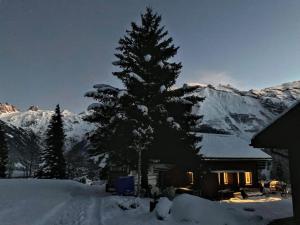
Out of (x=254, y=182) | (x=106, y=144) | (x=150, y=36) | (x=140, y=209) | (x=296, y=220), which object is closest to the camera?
(x=296, y=220)

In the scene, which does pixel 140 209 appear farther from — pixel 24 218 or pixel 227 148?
pixel 227 148

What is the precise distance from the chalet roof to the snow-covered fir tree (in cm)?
1175

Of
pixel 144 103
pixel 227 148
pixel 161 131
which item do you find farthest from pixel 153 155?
pixel 227 148

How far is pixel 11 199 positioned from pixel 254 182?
26.5 meters

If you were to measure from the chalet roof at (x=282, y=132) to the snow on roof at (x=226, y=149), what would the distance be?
21.5m

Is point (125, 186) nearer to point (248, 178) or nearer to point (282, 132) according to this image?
point (282, 132)

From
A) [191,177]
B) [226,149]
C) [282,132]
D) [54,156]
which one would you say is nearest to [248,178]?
[226,149]

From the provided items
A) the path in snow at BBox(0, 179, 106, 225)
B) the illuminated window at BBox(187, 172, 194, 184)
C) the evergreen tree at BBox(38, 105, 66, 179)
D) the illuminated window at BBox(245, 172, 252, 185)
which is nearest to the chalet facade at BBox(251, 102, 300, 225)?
the path in snow at BBox(0, 179, 106, 225)

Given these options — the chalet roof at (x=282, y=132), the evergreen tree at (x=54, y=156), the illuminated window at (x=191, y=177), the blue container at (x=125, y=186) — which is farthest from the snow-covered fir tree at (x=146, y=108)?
the evergreen tree at (x=54, y=156)

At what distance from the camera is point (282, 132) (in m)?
16.0

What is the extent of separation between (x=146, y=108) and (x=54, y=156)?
1535 inches

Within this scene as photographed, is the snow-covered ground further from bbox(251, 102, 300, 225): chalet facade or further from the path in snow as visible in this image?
bbox(251, 102, 300, 225): chalet facade

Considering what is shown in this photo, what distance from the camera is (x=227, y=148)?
139 ft

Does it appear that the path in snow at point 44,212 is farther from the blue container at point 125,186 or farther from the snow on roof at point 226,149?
the snow on roof at point 226,149
